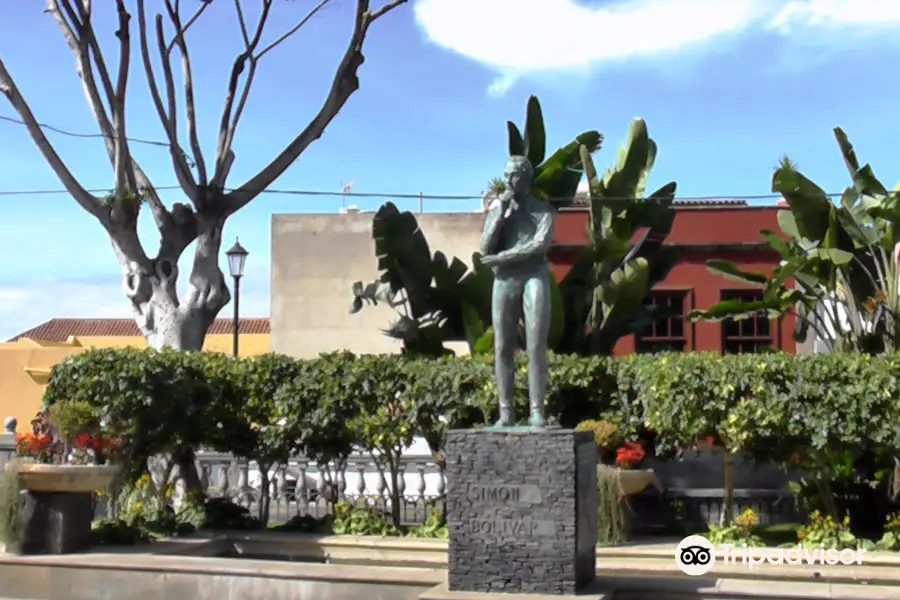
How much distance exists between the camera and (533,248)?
8.49 m

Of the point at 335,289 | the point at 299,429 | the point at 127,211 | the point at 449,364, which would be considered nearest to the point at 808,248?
the point at 449,364

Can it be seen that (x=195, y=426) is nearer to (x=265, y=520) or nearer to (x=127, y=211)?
(x=265, y=520)

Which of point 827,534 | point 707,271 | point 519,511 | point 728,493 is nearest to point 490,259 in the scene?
point 519,511

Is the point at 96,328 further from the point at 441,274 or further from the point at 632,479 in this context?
the point at 632,479

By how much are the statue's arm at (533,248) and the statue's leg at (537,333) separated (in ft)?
0.65

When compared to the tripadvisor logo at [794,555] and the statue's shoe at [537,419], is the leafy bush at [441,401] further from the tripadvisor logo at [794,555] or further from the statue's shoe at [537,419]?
the statue's shoe at [537,419]

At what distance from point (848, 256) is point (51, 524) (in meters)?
9.53

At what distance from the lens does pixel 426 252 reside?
16.0 meters

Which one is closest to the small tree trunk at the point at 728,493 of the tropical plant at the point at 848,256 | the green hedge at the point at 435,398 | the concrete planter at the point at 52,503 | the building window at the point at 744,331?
the green hedge at the point at 435,398

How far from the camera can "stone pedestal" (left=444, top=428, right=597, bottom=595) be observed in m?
8.28

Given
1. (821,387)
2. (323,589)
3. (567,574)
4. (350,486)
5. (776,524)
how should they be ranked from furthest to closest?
(350,486) < (776,524) < (821,387) < (323,589) < (567,574)

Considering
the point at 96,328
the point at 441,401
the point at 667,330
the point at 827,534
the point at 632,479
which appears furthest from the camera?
the point at 96,328

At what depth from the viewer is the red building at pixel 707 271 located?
891 inches

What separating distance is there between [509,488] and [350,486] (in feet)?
29.5
